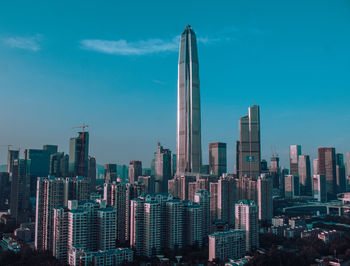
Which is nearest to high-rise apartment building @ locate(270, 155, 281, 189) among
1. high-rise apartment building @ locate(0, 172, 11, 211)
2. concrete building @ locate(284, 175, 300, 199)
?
concrete building @ locate(284, 175, 300, 199)

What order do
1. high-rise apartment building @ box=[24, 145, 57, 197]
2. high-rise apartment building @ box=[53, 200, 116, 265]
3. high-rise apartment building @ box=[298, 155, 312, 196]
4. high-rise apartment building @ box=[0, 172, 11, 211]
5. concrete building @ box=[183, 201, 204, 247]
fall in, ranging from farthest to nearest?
1. high-rise apartment building @ box=[298, 155, 312, 196]
2. high-rise apartment building @ box=[24, 145, 57, 197]
3. high-rise apartment building @ box=[0, 172, 11, 211]
4. concrete building @ box=[183, 201, 204, 247]
5. high-rise apartment building @ box=[53, 200, 116, 265]

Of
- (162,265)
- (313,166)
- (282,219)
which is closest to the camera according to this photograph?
(162,265)

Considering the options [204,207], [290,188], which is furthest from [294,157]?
[204,207]

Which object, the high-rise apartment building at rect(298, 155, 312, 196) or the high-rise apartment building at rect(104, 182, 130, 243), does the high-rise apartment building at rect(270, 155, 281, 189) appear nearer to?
the high-rise apartment building at rect(298, 155, 312, 196)

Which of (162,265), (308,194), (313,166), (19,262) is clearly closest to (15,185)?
(19,262)

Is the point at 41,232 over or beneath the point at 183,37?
beneath

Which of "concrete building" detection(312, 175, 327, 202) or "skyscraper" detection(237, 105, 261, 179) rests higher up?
"skyscraper" detection(237, 105, 261, 179)

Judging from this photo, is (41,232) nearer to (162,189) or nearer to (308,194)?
(162,189)
